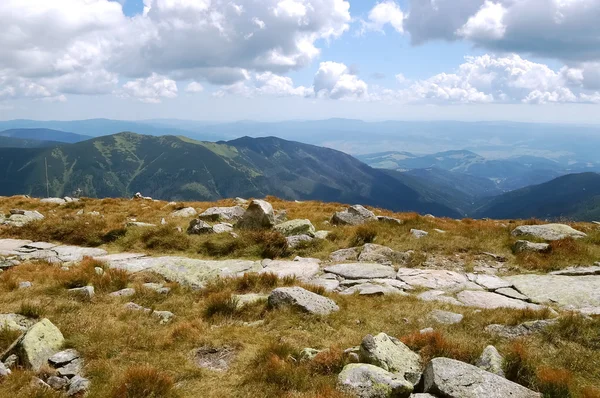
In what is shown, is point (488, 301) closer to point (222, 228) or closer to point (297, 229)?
point (297, 229)

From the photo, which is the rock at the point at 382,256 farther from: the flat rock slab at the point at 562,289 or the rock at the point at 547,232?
the rock at the point at 547,232

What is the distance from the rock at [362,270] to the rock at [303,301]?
3315mm

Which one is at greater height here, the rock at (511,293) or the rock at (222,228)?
the rock at (222,228)

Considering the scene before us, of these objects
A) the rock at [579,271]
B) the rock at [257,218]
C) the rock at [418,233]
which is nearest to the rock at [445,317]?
the rock at [579,271]

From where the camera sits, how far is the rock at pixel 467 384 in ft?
19.2

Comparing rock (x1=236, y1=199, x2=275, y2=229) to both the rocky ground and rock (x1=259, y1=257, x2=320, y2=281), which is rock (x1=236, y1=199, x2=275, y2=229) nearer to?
the rocky ground

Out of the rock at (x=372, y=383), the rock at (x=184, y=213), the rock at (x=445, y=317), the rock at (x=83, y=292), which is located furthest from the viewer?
the rock at (x=184, y=213)

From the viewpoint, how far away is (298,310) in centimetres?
995

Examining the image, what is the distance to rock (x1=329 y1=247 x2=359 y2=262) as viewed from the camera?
15.7 metres

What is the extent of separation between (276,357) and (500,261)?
37.1 feet

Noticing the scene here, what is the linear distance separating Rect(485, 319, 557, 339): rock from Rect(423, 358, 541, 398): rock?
2.64 meters

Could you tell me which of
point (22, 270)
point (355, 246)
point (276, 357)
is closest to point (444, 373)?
point (276, 357)

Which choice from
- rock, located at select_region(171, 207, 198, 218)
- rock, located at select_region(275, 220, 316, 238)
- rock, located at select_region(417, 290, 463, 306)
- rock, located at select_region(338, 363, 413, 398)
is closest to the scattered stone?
rock, located at select_region(338, 363, 413, 398)

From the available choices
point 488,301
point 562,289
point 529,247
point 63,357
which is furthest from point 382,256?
point 63,357
